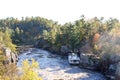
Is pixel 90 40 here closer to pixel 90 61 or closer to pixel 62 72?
pixel 90 61

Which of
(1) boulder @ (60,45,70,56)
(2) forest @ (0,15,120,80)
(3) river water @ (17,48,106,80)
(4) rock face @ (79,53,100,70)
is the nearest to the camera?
(3) river water @ (17,48,106,80)

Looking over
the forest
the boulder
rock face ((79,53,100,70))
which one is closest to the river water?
rock face ((79,53,100,70))

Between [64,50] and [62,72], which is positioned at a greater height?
[64,50]

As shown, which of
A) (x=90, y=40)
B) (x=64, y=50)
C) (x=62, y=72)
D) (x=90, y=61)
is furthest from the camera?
(x=64, y=50)

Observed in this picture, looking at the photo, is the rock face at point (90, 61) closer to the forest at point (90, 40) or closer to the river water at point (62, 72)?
the forest at point (90, 40)

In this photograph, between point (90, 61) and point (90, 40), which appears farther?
point (90, 40)

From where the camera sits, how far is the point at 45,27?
500 feet

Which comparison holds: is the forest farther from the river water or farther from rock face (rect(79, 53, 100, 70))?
the river water

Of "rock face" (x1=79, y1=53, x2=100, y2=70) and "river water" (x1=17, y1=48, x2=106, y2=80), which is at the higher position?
"rock face" (x1=79, y1=53, x2=100, y2=70)

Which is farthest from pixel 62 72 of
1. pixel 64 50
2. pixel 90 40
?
pixel 64 50

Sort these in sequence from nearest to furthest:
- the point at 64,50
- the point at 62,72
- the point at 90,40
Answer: the point at 62,72, the point at 90,40, the point at 64,50

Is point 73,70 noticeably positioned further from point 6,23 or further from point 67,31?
point 6,23

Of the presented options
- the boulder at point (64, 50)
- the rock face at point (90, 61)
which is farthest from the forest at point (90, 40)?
the rock face at point (90, 61)

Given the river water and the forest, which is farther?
the forest
